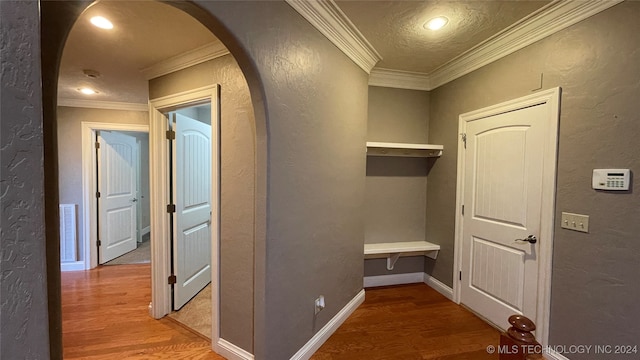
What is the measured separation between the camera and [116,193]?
13.1ft

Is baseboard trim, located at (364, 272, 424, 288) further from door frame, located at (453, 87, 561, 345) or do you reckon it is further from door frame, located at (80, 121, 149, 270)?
door frame, located at (80, 121, 149, 270)

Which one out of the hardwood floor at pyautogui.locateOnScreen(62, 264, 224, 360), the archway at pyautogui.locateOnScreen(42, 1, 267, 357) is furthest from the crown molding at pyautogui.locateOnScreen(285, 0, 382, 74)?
the hardwood floor at pyautogui.locateOnScreen(62, 264, 224, 360)

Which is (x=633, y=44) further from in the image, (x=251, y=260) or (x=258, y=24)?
(x=251, y=260)

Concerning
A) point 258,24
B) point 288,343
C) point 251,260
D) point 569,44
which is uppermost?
point 569,44

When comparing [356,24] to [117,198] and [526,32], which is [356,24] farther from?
[117,198]

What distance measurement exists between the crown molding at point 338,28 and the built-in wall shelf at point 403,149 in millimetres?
798

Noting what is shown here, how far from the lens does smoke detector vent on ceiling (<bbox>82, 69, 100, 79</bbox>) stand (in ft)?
8.32

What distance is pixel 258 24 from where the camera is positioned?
1.37m

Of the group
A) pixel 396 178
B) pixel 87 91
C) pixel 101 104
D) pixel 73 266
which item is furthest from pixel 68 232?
pixel 396 178

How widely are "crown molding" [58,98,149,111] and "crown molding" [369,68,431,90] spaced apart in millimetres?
3221

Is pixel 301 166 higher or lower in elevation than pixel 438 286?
higher

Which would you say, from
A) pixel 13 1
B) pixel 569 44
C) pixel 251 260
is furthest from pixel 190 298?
pixel 569 44

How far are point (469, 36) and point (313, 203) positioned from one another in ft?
6.37

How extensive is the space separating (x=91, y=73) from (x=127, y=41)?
107 centimetres
